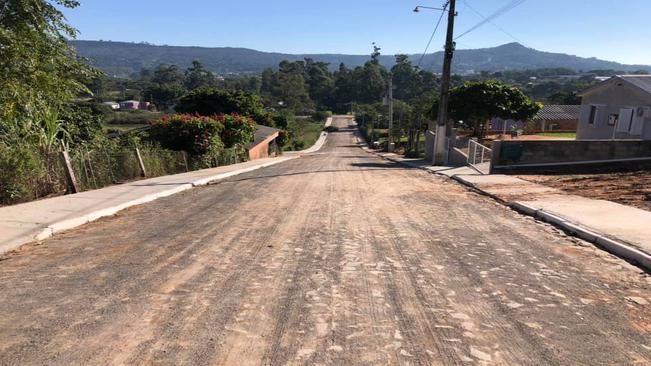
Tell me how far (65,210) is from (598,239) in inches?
348

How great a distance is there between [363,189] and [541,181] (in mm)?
5482

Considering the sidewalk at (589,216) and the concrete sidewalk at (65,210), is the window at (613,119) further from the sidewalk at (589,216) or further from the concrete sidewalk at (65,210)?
the concrete sidewalk at (65,210)

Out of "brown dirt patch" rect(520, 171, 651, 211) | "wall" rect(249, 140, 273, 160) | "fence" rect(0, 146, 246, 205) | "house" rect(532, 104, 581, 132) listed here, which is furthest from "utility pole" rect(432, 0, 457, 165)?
"house" rect(532, 104, 581, 132)

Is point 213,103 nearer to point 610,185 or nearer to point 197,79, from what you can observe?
point 610,185

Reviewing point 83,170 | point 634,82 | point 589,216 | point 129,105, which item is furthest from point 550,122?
point 129,105

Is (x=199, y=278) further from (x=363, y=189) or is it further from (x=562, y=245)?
(x=363, y=189)

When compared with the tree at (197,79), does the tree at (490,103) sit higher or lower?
higher

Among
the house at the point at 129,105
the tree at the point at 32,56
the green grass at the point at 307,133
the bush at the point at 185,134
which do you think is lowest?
the green grass at the point at 307,133

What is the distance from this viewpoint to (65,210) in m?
8.80

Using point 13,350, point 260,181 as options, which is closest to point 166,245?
point 13,350

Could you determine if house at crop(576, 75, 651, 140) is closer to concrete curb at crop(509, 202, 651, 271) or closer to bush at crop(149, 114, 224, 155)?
concrete curb at crop(509, 202, 651, 271)

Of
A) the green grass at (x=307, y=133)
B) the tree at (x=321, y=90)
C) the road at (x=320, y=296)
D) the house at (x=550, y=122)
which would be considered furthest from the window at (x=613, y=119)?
the tree at (x=321, y=90)

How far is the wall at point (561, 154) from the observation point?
53.9 feet

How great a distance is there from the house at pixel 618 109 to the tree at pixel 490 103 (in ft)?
15.8
